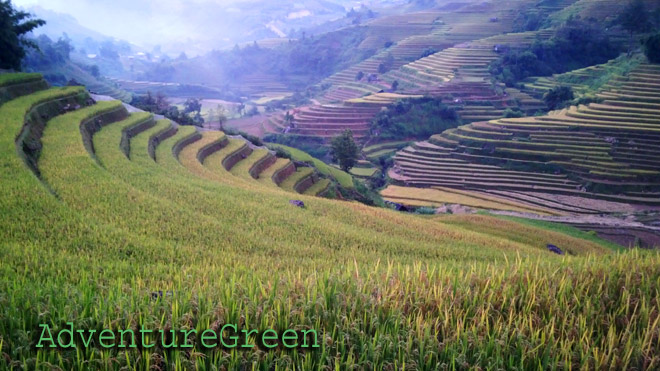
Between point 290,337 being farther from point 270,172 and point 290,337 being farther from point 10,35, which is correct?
point 10,35

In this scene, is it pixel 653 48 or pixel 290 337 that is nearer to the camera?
pixel 290 337

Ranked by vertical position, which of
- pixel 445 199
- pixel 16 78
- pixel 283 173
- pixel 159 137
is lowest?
pixel 445 199

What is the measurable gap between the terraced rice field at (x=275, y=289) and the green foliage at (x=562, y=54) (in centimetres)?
4340

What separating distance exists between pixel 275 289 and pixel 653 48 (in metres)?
39.9

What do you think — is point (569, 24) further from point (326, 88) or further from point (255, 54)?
point (255, 54)

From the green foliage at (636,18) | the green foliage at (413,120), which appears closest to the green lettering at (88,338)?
the green foliage at (413,120)

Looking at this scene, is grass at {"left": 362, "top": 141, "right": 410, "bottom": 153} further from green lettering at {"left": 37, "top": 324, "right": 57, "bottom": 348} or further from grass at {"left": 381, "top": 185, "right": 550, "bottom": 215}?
green lettering at {"left": 37, "top": 324, "right": 57, "bottom": 348}

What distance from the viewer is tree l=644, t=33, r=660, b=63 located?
32.5 meters

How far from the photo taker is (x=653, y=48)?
33.2 meters

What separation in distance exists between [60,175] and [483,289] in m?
7.33

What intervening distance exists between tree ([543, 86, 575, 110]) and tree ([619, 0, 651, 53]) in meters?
13.1

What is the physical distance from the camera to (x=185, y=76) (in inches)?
3391

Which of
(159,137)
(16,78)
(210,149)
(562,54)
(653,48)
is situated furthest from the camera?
(562,54)

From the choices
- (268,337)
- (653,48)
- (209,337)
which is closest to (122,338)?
(209,337)
